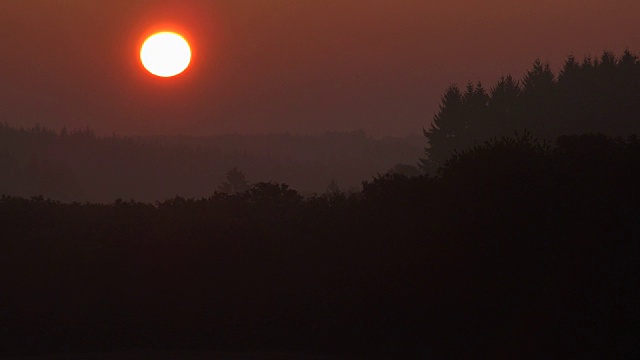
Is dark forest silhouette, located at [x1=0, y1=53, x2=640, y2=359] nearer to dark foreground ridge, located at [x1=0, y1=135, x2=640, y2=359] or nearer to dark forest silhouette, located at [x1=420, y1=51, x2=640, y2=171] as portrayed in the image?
dark foreground ridge, located at [x1=0, y1=135, x2=640, y2=359]

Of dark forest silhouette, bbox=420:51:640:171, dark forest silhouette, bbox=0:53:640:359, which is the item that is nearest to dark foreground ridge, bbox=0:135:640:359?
dark forest silhouette, bbox=0:53:640:359

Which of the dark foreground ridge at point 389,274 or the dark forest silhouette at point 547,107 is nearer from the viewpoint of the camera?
the dark foreground ridge at point 389,274

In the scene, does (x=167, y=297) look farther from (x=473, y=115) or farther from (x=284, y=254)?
(x=473, y=115)

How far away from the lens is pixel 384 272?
31516mm

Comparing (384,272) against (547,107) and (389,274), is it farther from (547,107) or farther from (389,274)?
(547,107)

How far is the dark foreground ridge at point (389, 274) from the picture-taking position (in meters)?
27.5

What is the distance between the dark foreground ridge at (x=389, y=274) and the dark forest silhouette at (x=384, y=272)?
57 millimetres

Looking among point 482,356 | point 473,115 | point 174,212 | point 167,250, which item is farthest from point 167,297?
point 473,115

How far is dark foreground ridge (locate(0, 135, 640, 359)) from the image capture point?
27531 mm

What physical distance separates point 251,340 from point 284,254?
16.7 ft

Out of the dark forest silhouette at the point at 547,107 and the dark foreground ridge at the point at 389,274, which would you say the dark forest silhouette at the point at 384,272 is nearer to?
the dark foreground ridge at the point at 389,274

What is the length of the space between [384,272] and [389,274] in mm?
213

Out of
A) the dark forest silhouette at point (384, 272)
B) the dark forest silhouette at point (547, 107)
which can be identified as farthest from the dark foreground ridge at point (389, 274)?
the dark forest silhouette at point (547, 107)

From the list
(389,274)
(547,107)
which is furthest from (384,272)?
(547,107)
